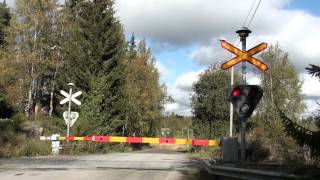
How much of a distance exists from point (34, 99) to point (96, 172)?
139 feet

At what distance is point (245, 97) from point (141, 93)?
55.4m

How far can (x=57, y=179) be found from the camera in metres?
14.4

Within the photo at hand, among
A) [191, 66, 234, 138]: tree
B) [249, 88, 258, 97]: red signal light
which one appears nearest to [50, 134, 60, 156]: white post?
[249, 88, 258, 97]: red signal light

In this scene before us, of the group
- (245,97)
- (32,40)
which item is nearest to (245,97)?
(245,97)

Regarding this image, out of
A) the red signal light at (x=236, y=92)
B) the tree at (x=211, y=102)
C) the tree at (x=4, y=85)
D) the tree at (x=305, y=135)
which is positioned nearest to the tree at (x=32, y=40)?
the tree at (x=4, y=85)

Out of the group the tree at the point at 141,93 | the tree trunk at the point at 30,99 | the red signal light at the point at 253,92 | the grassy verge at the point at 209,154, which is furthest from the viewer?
the tree at the point at 141,93

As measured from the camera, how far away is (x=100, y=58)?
157 ft

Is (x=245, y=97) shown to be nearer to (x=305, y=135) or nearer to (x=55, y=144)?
(x=305, y=135)

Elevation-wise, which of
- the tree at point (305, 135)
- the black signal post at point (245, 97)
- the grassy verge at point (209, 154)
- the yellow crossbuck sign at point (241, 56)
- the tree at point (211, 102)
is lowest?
the grassy verge at point (209, 154)

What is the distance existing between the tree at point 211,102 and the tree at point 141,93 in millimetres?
11026

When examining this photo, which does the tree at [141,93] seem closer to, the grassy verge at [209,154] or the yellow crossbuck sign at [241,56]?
the grassy verge at [209,154]

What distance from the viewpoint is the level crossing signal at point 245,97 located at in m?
11.9

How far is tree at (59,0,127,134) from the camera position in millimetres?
47375

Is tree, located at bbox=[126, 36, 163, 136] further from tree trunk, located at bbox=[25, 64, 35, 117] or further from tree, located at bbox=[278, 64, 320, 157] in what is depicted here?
tree, located at bbox=[278, 64, 320, 157]
